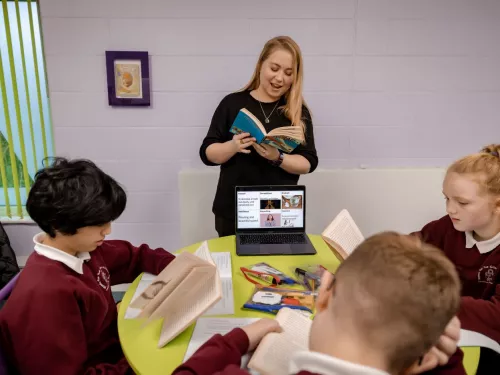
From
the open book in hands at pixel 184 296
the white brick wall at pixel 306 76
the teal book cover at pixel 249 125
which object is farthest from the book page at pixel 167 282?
the white brick wall at pixel 306 76

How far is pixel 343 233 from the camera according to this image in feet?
5.27

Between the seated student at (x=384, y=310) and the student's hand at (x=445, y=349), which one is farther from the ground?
the seated student at (x=384, y=310)

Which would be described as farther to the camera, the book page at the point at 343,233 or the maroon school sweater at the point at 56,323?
the book page at the point at 343,233

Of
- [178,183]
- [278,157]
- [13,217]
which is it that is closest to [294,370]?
[278,157]

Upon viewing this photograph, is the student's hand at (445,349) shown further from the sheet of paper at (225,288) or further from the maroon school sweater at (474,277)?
the sheet of paper at (225,288)

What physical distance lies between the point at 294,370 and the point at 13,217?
275 centimetres

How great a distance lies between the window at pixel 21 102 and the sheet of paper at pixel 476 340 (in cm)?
256

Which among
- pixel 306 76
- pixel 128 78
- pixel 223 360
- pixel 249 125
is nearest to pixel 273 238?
pixel 249 125

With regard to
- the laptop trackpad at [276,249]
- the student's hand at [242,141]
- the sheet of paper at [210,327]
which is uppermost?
the student's hand at [242,141]

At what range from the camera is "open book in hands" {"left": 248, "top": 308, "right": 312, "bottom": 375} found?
1069 mm

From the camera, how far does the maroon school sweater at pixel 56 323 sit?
108 cm

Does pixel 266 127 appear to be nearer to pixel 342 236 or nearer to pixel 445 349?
pixel 342 236

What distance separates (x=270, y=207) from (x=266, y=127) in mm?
406

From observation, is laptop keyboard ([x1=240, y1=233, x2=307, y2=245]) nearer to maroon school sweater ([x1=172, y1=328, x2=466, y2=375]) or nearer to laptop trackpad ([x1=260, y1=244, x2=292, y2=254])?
laptop trackpad ([x1=260, y1=244, x2=292, y2=254])
